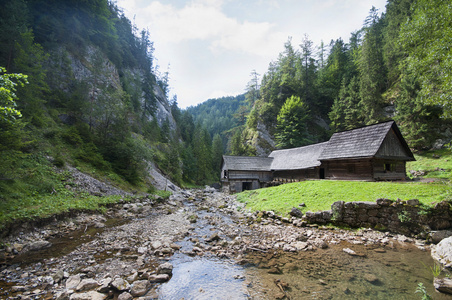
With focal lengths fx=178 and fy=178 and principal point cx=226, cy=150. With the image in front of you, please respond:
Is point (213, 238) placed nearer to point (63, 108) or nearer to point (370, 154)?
point (370, 154)

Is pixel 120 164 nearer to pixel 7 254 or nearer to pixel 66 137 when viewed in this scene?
pixel 66 137

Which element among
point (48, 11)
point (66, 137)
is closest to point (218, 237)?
point (66, 137)

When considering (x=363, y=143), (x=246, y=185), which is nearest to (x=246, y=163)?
(x=246, y=185)

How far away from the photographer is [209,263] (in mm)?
8211

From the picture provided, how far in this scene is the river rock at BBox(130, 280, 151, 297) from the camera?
5.88 metres

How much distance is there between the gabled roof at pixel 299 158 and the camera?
27.9m

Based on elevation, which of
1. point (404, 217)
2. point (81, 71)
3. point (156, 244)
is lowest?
point (156, 244)

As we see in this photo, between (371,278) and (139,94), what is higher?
(139,94)

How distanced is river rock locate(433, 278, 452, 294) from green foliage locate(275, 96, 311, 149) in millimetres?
39740

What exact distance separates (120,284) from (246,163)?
30.9 meters

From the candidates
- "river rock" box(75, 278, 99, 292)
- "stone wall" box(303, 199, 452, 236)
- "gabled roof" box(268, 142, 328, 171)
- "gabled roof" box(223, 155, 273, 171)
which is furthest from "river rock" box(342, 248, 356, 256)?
A: "gabled roof" box(223, 155, 273, 171)

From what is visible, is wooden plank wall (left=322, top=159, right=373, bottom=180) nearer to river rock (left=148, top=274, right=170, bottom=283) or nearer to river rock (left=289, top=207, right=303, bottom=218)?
river rock (left=289, top=207, right=303, bottom=218)

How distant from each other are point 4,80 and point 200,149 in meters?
49.2

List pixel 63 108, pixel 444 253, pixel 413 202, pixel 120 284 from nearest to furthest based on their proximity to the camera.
→ pixel 120 284 < pixel 444 253 < pixel 413 202 < pixel 63 108
